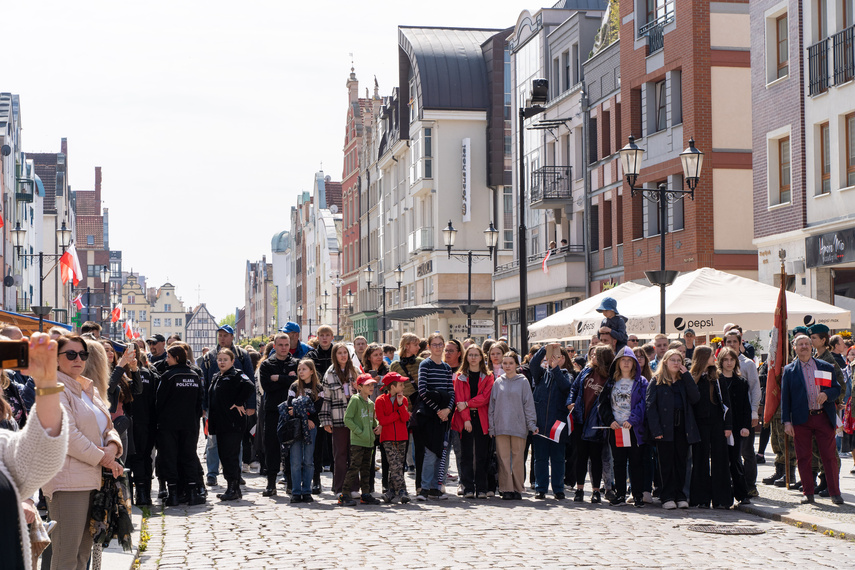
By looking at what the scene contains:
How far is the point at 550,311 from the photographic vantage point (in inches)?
1699

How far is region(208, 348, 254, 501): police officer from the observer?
46.9 ft

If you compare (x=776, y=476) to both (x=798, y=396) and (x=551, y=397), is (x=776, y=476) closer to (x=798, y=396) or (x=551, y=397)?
(x=798, y=396)

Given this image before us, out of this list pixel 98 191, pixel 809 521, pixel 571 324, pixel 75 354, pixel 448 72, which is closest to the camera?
pixel 75 354

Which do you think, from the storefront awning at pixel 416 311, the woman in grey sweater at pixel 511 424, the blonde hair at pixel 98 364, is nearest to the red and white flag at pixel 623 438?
the woman in grey sweater at pixel 511 424

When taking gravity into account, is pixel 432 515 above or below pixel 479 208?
below

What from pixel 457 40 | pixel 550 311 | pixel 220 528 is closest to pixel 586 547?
pixel 220 528

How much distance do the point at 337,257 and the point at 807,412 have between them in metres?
87.8

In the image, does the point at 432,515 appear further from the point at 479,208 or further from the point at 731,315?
the point at 479,208

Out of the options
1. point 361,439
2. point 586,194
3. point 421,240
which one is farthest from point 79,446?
point 421,240

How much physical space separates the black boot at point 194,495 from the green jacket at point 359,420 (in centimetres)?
182

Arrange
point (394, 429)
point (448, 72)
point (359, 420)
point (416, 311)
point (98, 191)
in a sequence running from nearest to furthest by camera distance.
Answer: point (359, 420)
point (394, 429)
point (416, 311)
point (448, 72)
point (98, 191)

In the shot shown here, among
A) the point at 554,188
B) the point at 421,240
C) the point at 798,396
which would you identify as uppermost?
the point at 554,188

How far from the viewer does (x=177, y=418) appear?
13.6m

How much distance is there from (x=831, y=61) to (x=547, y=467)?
14243 mm
